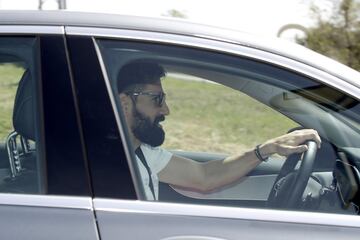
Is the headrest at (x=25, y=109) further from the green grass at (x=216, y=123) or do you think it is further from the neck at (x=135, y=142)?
the green grass at (x=216, y=123)

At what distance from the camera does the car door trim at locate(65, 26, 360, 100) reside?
2430 mm

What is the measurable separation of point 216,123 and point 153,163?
275 inches

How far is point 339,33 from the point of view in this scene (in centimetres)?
1048

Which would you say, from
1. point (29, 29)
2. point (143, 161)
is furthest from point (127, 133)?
point (29, 29)

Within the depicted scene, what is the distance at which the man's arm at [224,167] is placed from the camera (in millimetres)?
2712

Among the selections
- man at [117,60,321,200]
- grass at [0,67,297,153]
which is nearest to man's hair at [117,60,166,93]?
man at [117,60,321,200]

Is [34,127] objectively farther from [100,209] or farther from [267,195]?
[267,195]

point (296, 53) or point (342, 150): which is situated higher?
point (296, 53)

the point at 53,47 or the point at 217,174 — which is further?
the point at 217,174

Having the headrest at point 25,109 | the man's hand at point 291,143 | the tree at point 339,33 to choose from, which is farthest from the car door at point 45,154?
the tree at point 339,33

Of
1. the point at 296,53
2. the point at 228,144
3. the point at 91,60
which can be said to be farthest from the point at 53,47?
the point at 228,144

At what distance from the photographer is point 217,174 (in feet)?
9.37

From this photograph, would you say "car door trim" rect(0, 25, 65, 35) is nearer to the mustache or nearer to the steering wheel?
the mustache

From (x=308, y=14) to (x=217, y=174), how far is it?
823 centimetres
